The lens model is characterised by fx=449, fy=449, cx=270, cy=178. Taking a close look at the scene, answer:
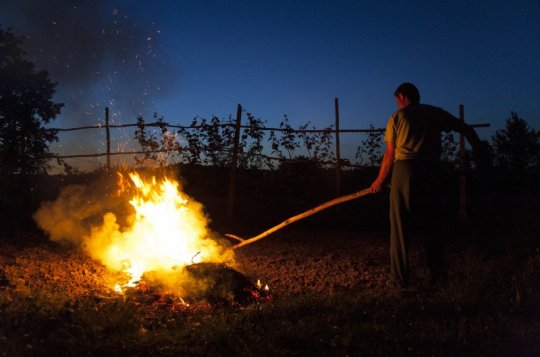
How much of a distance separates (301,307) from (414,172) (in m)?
1.75

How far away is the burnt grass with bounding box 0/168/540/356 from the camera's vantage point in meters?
3.20

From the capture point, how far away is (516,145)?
3491cm

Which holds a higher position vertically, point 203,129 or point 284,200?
point 203,129

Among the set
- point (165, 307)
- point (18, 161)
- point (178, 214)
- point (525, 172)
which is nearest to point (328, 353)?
point (165, 307)

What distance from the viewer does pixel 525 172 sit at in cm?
2561

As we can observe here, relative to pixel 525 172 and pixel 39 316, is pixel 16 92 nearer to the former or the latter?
pixel 39 316

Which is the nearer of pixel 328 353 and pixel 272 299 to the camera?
pixel 328 353

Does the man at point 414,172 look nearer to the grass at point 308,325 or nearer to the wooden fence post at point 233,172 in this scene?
the grass at point 308,325

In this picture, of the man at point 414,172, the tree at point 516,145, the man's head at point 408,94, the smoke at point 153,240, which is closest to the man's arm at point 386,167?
the man at point 414,172

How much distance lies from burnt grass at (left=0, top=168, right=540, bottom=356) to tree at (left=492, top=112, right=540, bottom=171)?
2877 cm

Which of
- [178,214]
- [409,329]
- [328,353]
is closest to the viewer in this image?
[328,353]

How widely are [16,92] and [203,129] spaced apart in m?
4.14

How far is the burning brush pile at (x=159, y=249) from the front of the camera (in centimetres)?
493

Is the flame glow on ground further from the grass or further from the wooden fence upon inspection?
the wooden fence
